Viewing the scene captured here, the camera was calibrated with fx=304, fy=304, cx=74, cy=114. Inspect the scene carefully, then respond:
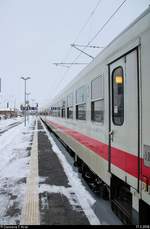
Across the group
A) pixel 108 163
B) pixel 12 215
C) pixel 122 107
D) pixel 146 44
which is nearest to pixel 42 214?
pixel 12 215

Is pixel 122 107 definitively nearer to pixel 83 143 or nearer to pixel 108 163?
pixel 108 163

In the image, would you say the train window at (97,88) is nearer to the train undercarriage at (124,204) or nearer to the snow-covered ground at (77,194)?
the train undercarriage at (124,204)

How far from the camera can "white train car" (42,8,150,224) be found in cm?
366

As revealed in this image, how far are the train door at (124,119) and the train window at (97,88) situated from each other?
662 mm

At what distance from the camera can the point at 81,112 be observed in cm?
832

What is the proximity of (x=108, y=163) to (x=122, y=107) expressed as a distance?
1.16 m

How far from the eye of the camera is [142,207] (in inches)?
147

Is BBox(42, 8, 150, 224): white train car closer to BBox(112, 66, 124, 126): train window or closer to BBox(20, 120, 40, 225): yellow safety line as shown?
BBox(112, 66, 124, 126): train window

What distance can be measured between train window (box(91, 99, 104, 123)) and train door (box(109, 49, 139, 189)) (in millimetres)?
623

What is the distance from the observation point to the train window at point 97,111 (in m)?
5.71

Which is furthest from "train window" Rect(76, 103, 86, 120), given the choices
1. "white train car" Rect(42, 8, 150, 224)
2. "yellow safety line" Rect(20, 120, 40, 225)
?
"yellow safety line" Rect(20, 120, 40, 225)

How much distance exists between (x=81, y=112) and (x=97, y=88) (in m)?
2.22

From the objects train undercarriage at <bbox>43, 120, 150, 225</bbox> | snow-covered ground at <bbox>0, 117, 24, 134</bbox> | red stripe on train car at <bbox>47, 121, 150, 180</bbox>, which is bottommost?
snow-covered ground at <bbox>0, 117, 24, 134</bbox>

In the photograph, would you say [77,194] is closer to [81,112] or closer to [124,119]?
[81,112]
